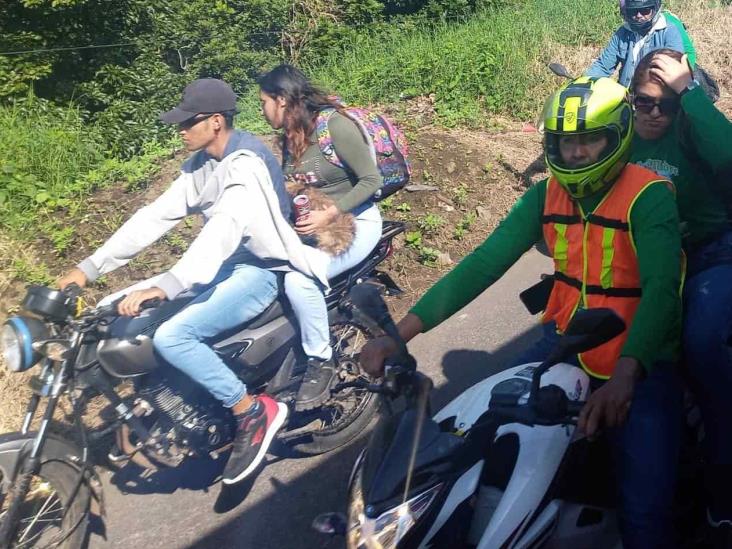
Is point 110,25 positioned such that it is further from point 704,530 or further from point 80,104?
point 704,530

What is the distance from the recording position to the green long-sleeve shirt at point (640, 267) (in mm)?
2375

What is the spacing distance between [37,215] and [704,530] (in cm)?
525

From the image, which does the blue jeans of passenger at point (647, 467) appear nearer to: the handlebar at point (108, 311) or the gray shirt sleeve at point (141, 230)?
the handlebar at point (108, 311)

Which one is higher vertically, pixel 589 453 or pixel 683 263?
pixel 683 263

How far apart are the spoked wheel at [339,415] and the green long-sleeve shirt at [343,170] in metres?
0.84

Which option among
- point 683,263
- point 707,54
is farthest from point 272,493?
point 707,54

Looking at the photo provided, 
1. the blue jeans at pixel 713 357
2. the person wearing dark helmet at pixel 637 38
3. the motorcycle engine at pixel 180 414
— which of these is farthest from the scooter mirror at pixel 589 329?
the person wearing dark helmet at pixel 637 38

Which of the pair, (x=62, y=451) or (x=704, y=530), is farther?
(x=62, y=451)

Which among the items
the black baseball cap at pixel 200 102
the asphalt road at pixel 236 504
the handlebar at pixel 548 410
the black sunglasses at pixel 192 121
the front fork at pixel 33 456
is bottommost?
the asphalt road at pixel 236 504

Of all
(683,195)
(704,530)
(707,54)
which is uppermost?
(683,195)

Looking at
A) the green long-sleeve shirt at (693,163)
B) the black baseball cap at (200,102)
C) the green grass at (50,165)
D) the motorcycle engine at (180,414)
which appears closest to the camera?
the green long-sleeve shirt at (693,163)

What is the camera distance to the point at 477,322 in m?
5.42

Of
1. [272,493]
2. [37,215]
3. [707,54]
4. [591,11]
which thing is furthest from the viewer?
[591,11]

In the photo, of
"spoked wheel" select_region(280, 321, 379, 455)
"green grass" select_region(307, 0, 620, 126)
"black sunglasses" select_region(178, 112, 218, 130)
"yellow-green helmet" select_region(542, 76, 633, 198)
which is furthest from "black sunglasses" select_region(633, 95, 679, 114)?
"green grass" select_region(307, 0, 620, 126)
